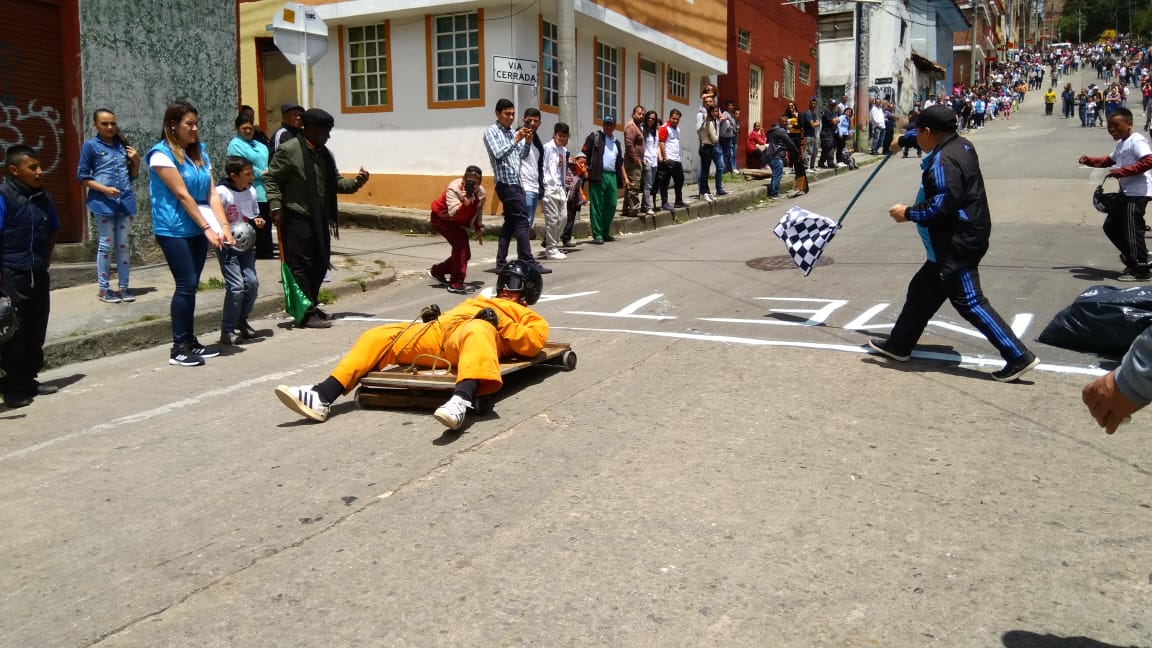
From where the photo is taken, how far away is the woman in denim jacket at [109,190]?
8.74 m

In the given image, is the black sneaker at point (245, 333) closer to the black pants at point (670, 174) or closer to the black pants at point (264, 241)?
the black pants at point (264, 241)

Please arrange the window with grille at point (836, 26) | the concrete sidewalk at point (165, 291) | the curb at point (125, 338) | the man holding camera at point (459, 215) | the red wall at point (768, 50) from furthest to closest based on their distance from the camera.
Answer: the window with grille at point (836, 26) < the red wall at point (768, 50) < the man holding camera at point (459, 215) < the concrete sidewalk at point (165, 291) < the curb at point (125, 338)

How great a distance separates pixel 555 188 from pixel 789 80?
898 inches

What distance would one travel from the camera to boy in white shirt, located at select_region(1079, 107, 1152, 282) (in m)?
9.43

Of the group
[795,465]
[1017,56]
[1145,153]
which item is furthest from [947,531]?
[1017,56]

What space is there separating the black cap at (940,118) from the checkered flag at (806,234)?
1.63 m

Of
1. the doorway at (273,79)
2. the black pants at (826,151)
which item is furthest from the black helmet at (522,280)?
the black pants at (826,151)

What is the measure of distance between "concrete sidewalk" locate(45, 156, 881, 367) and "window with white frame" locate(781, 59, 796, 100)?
18.8 metres

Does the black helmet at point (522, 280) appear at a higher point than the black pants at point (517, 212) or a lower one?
lower

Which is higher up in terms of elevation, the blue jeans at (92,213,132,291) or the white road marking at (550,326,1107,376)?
the blue jeans at (92,213,132,291)

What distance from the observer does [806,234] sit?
322 inches

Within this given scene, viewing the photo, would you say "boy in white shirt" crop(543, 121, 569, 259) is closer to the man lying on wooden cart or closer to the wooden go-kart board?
the man lying on wooden cart

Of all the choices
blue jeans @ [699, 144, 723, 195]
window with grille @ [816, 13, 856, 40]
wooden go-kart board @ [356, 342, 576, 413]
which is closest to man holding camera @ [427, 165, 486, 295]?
wooden go-kart board @ [356, 342, 576, 413]

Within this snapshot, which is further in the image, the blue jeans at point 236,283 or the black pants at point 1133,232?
the black pants at point 1133,232
